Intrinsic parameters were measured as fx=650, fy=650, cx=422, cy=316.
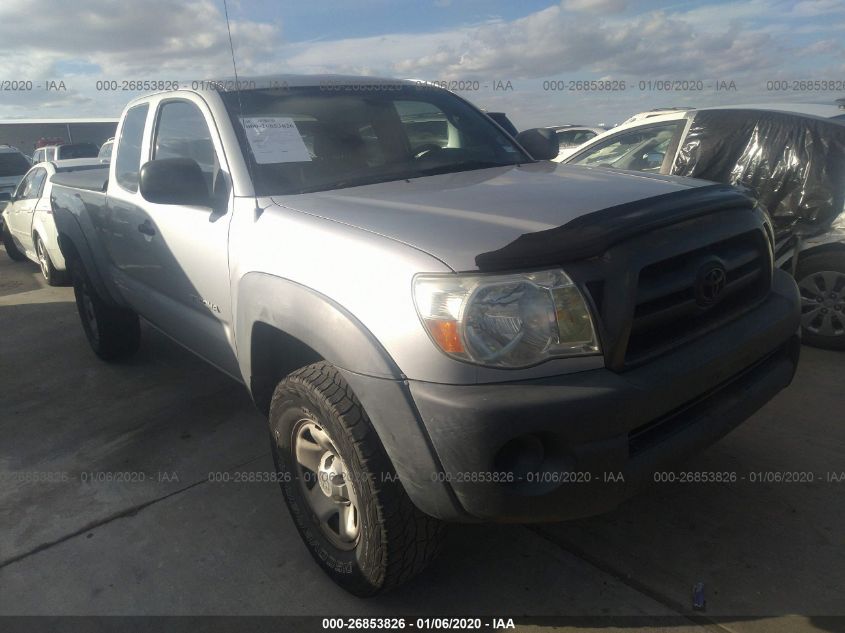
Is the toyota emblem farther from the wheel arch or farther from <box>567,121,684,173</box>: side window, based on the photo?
<box>567,121,684,173</box>: side window

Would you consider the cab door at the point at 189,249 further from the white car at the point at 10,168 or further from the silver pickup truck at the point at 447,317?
the white car at the point at 10,168

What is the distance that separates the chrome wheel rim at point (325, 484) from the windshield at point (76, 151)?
1902 cm

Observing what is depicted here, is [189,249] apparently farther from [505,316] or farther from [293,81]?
[505,316]

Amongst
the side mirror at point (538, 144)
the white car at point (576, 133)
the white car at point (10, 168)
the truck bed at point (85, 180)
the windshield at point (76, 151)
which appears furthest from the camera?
the windshield at point (76, 151)

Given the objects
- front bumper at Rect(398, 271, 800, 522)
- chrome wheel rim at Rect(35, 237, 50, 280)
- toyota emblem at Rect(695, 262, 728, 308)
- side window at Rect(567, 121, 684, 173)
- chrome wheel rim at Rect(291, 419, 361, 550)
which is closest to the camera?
front bumper at Rect(398, 271, 800, 522)

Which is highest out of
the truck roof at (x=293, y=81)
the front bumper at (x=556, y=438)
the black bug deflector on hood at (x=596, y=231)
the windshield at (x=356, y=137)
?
the truck roof at (x=293, y=81)

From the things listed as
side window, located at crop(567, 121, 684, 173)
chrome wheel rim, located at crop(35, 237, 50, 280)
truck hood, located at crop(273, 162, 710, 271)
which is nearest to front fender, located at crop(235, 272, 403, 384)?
truck hood, located at crop(273, 162, 710, 271)

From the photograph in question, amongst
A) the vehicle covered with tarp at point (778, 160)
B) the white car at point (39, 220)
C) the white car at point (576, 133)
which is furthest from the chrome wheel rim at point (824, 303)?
the white car at point (576, 133)

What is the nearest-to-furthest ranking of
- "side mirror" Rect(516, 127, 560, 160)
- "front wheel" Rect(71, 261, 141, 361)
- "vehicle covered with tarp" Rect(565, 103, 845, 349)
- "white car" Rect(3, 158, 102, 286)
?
"side mirror" Rect(516, 127, 560, 160)
"vehicle covered with tarp" Rect(565, 103, 845, 349)
"front wheel" Rect(71, 261, 141, 361)
"white car" Rect(3, 158, 102, 286)

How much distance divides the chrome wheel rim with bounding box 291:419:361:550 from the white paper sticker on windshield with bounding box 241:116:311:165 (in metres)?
1.12

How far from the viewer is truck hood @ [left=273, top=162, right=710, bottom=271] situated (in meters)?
1.91

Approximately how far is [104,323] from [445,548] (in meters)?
3.17

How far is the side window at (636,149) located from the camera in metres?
5.12

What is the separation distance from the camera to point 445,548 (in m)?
2.55
